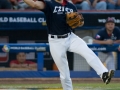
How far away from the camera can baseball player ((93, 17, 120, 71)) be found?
36.2 ft

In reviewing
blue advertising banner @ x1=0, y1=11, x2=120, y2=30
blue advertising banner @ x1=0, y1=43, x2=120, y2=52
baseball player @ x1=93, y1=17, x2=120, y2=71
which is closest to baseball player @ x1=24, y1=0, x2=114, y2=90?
baseball player @ x1=93, y1=17, x2=120, y2=71

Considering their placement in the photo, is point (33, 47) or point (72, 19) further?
point (33, 47)

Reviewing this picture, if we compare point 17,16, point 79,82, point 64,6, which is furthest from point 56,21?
point 17,16

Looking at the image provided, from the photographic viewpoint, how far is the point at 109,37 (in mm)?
11281

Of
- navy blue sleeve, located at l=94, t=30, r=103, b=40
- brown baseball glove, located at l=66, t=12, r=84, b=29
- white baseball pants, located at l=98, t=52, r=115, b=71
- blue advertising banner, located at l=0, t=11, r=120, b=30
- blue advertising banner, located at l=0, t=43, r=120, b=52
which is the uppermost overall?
brown baseball glove, located at l=66, t=12, r=84, b=29

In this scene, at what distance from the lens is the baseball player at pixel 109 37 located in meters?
11.0

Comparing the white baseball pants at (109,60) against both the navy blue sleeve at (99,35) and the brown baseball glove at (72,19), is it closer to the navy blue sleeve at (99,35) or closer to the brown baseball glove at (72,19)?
the navy blue sleeve at (99,35)

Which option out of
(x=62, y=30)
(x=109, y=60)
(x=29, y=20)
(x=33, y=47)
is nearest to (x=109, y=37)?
(x=109, y=60)

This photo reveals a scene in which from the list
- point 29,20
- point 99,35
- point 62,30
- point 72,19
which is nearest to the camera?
point 72,19

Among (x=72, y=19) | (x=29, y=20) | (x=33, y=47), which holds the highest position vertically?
(x=72, y=19)

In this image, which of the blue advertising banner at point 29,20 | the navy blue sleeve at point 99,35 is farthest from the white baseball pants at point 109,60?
the blue advertising banner at point 29,20

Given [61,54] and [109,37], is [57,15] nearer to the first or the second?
A: [61,54]

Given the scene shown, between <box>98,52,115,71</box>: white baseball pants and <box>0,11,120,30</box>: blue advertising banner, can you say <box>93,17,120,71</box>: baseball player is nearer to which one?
<box>98,52,115,71</box>: white baseball pants

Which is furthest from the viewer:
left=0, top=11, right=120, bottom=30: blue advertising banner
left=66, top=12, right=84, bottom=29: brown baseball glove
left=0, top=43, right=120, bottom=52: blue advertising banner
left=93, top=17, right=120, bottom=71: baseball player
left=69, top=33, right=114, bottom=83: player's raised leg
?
left=0, top=11, right=120, bottom=30: blue advertising banner
